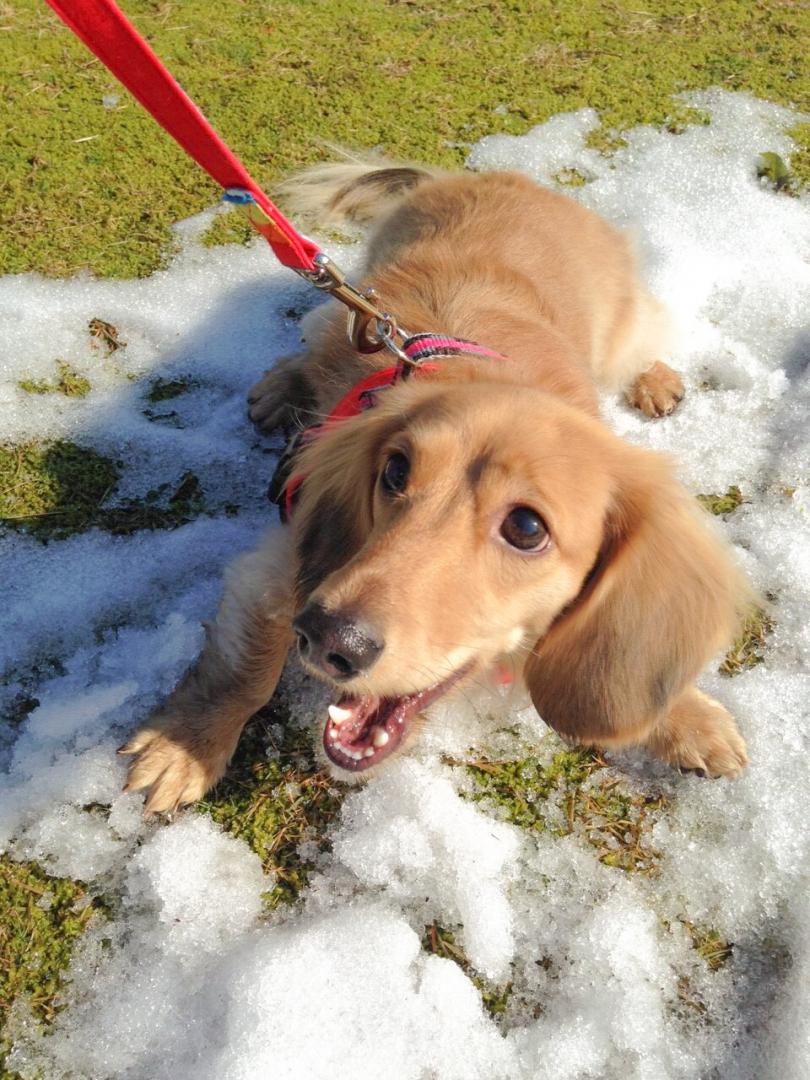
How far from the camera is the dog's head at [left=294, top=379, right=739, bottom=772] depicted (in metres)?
1.92

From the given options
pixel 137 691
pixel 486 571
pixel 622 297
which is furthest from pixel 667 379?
pixel 137 691

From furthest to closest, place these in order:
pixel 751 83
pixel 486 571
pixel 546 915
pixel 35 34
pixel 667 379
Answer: pixel 751 83, pixel 35 34, pixel 667 379, pixel 546 915, pixel 486 571

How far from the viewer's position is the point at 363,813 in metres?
2.50

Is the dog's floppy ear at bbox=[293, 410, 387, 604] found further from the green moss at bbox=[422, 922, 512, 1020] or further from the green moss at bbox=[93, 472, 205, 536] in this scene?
the green moss at bbox=[422, 922, 512, 1020]

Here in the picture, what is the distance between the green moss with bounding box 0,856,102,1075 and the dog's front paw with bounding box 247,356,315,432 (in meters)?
1.76

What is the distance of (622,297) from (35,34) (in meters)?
3.43

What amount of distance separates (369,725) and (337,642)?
21.0 inches

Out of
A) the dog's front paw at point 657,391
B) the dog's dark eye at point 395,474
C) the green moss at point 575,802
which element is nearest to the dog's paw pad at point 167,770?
the green moss at point 575,802

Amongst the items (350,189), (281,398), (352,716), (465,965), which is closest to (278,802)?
(352,716)

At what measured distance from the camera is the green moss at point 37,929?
2131mm

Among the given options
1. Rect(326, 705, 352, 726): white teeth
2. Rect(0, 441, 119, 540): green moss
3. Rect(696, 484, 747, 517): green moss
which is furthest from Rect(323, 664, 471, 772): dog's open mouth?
Rect(696, 484, 747, 517): green moss

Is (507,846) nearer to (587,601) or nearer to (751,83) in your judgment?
→ (587,601)

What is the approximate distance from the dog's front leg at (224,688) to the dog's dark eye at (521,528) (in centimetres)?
76

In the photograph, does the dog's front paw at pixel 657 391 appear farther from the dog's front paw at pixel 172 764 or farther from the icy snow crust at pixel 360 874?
the dog's front paw at pixel 172 764
